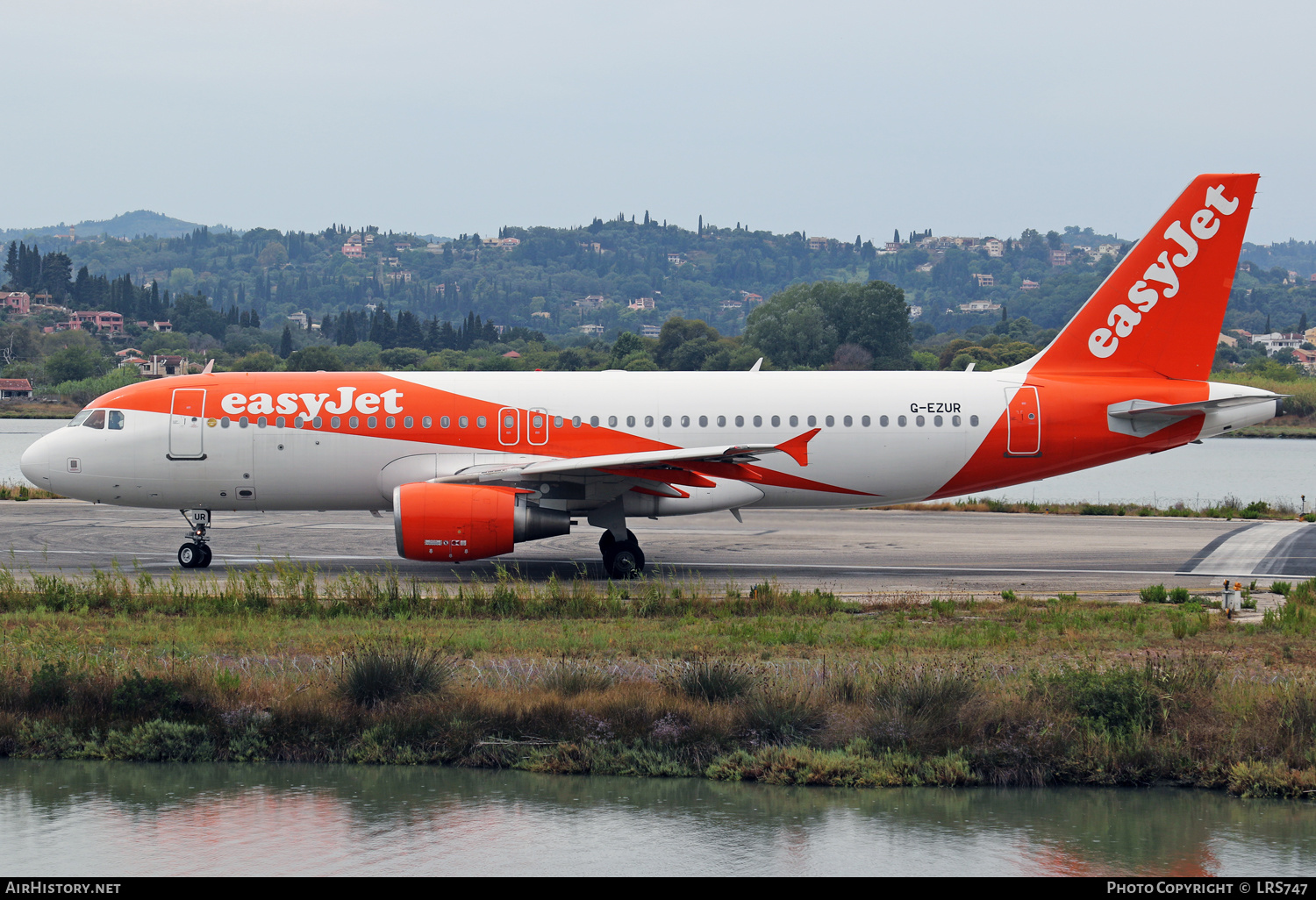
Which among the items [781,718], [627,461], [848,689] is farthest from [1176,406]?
[781,718]

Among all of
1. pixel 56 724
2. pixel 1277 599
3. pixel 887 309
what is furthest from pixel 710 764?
pixel 887 309

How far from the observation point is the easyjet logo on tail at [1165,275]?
24.1 meters

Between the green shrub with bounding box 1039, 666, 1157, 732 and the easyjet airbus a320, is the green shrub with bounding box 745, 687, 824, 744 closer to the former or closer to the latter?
the green shrub with bounding box 1039, 666, 1157, 732

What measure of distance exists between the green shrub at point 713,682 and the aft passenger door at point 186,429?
540 inches

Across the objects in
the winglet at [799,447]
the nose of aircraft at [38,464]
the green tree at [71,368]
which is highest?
the green tree at [71,368]

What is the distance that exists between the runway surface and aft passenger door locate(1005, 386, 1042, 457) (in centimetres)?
227

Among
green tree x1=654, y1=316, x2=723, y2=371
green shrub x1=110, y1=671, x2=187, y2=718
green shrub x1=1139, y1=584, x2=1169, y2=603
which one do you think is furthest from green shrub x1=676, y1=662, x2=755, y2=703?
green tree x1=654, y1=316, x2=723, y2=371

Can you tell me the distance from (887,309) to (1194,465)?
62049mm

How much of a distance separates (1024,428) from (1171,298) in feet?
12.7

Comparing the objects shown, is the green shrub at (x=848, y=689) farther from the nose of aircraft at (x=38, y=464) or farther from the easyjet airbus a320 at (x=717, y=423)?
the nose of aircraft at (x=38, y=464)

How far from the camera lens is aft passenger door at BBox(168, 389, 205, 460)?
23.7m

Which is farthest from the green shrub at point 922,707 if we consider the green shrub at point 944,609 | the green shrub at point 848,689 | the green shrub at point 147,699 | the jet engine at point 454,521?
the jet engine at point 454,521

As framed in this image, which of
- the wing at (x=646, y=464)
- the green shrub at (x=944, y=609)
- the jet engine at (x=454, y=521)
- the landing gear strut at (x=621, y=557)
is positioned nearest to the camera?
the green shrub at (x=944, y=609)

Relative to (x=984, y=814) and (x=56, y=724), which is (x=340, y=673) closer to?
(x=56, y=724)
